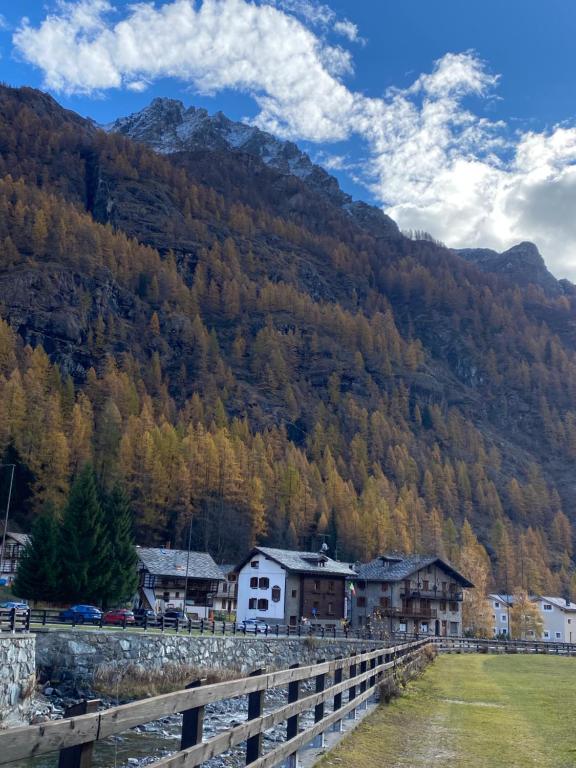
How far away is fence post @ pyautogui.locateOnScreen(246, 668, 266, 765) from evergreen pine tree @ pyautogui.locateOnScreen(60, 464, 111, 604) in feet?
177

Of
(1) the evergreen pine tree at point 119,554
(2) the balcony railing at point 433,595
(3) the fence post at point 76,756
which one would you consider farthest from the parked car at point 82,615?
(2) the balcony railing at point 433,595

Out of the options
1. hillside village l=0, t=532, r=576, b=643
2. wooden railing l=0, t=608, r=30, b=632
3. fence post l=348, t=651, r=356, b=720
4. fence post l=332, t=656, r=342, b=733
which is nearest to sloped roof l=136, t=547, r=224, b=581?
hillside village l=0, t=532, r=576, b=643

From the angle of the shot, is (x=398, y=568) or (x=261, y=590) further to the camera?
(x=398, y=568)

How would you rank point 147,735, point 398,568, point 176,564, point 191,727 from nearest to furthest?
point 191,727 → point 147,735 → point 176,564 → point 398,568

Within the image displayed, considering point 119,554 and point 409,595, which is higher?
point 119,554

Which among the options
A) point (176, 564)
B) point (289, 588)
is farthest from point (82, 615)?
point (289, 588)

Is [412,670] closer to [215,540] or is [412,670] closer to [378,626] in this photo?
[378,626]

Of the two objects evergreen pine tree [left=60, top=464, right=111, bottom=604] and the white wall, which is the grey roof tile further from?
evergreen pine tree [left=60, top=464, right=111, bottom=604]

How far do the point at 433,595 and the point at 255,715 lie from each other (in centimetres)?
8709

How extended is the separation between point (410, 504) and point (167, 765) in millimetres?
147007

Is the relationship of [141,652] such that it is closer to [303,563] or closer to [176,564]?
[176,564]

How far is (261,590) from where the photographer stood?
8006 cm

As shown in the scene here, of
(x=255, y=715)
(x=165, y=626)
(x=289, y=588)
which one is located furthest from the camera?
(x=289, y=588)

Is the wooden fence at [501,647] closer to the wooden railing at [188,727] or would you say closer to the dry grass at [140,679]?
the dry grass at [140,679]
